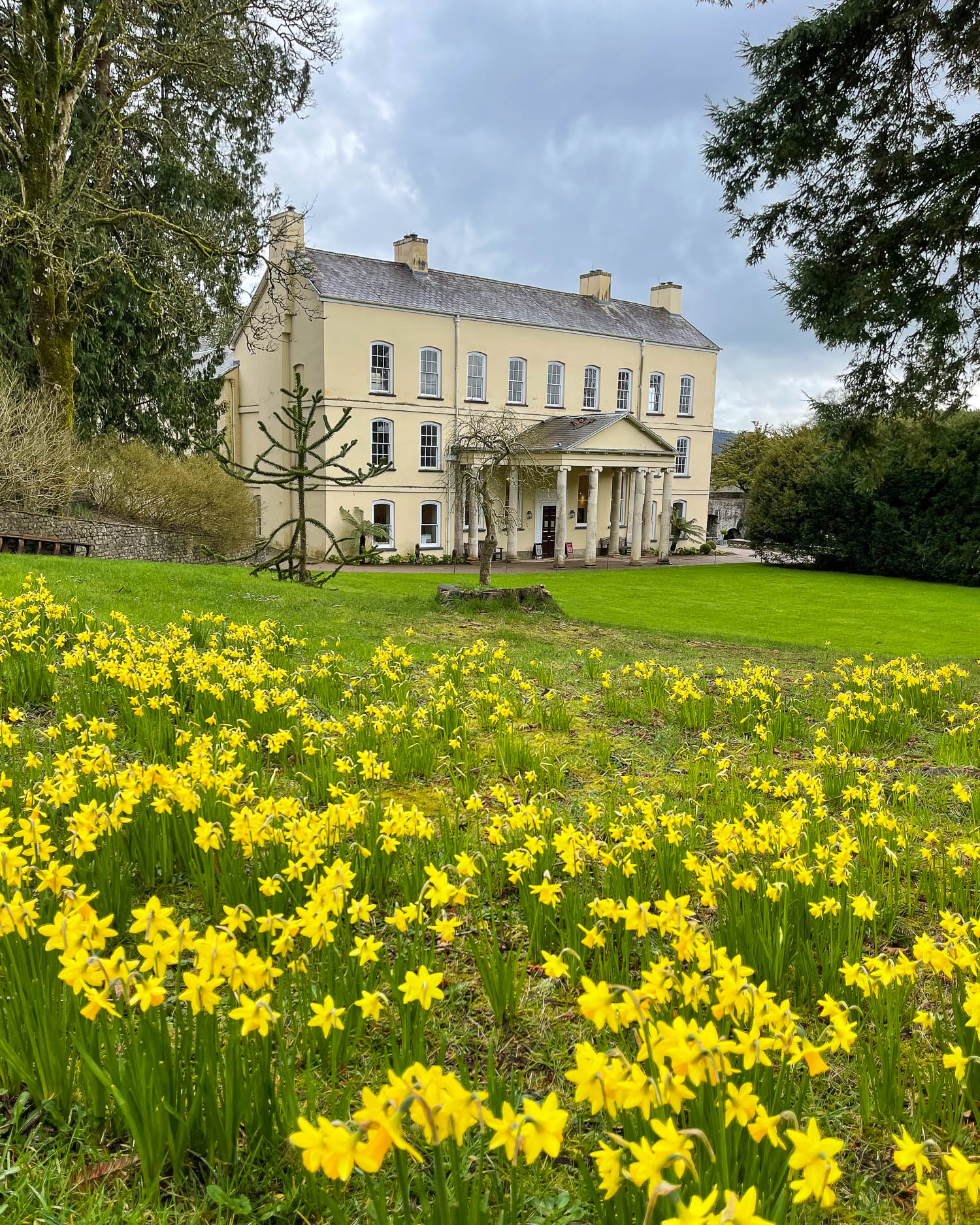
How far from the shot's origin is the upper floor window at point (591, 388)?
1473 inches

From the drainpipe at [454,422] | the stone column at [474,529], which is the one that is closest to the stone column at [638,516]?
the stone column at [474,529]

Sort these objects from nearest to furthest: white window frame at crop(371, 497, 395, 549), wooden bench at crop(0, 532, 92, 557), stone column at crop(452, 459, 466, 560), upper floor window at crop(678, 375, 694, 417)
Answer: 1. wooden bench at crop(0, 532, 92, 557)
2. white window frame at crop(371, 497, 395, 549)
3. stone column at crop(452, 459, 466, 560)
4. upper floor window at crop(678, 375, 694, 417)

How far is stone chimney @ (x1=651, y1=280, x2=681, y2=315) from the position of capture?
4216cm

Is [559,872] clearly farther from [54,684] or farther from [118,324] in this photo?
[118,324]

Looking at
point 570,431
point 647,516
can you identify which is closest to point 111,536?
point 570,431

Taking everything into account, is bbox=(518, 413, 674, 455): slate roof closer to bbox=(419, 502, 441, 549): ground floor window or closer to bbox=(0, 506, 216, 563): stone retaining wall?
bbox=(419, 502, 441, 549): ground floor window

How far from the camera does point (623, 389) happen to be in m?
38.9

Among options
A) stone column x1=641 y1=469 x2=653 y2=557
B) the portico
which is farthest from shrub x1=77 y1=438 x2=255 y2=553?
stone column x1=641 y1=469 x2=653 y2=557

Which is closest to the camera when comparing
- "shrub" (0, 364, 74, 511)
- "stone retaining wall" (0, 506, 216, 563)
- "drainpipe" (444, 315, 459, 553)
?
"shrub" (0, 364, 74, 511)

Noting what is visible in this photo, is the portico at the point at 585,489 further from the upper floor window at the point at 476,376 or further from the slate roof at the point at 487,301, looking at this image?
the slate roof at the point at 487,301

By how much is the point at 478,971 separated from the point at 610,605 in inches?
629

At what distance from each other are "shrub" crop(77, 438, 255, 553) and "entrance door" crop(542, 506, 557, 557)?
15.1 metres

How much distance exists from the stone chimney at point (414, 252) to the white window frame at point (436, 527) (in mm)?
9475

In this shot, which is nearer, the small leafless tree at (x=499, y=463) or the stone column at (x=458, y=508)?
the small leafless tree at (x=499, y=463)
